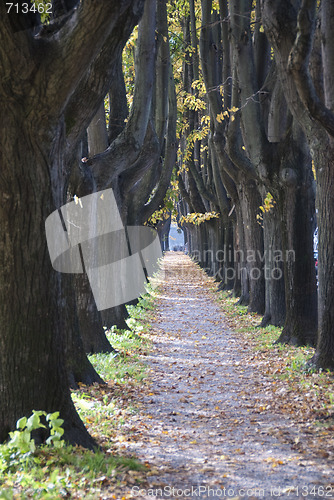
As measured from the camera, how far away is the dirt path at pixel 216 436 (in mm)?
5035

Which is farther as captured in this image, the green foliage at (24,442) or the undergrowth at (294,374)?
the undergrowth at (294,374)

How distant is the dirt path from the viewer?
16.5 feet

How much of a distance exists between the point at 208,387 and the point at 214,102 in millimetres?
9036

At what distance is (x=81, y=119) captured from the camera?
21.4ft

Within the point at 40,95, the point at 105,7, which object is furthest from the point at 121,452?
the point at 105,7

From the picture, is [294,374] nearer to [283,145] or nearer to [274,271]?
[283,145]

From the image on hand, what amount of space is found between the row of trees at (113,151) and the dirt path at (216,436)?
98cm

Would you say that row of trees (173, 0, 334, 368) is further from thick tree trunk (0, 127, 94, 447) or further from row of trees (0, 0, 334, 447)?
thick tree trunk (0, 127, 94, 447)

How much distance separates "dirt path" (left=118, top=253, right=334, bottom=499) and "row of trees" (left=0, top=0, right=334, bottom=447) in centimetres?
98

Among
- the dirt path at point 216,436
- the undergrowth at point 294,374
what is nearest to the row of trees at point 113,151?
the undergrowth at point 294,374

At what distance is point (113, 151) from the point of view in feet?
35.2

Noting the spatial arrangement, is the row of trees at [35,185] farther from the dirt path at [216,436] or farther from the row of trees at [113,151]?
the dirt path at [216,436]

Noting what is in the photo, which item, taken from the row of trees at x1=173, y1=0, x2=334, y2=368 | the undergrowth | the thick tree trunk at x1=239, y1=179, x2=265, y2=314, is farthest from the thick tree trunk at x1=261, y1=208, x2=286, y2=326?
the thick tree trunk at x1=239, y1=179, x2=265, y2=314

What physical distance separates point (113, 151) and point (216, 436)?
5673 mm
